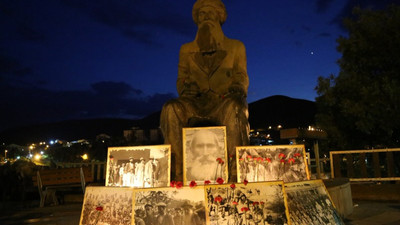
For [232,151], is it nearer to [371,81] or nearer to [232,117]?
[232,117]

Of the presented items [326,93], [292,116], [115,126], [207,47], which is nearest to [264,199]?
[207,47]

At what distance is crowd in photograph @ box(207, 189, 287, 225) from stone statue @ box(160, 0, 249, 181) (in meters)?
1.25

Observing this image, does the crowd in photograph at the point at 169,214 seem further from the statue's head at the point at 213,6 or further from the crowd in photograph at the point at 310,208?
the statue's head at the point at 213,6

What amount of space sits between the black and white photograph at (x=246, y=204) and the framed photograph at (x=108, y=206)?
98 centimetres

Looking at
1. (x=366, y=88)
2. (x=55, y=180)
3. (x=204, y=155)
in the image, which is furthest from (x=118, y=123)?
(x=204, y=155)

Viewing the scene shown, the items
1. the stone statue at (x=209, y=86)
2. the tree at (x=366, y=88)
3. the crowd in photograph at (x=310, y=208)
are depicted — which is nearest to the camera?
the crowd in photograph at (x=310, y=208)

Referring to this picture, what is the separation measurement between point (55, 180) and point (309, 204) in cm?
742

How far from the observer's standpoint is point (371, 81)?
11.6 metres

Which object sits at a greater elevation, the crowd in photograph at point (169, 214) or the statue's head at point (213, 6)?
the statue's head at point (213, 6)

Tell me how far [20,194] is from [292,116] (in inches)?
2908

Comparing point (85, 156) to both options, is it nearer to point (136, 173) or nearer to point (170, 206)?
point (136, 173)

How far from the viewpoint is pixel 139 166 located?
440 cm

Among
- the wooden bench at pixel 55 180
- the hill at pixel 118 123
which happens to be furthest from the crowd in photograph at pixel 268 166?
the hill at pixel 118 123

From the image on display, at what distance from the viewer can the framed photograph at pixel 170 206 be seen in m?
3.26
